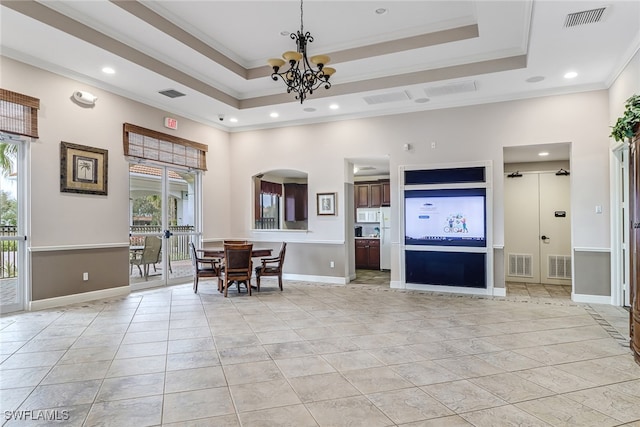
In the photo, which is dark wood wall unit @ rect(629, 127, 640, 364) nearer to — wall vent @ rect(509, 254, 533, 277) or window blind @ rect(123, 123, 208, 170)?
wall vent @ rect(509, 254, 533, 277)

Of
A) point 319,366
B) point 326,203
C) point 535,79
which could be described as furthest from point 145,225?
point 535,79

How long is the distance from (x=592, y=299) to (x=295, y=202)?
6.62 m

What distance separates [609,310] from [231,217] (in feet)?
22.3

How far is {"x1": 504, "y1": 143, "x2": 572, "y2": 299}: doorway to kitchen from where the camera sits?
6.93 meters

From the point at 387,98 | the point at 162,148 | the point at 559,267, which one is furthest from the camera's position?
the point at 559,267

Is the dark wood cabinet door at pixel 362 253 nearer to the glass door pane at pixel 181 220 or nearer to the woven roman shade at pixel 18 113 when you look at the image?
the glass door pane at pixel 181 220

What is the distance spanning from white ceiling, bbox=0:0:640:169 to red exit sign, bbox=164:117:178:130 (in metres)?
0.36

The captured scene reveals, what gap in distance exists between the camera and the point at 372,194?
9.90 m

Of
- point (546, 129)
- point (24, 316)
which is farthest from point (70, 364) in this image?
point (546, 129)

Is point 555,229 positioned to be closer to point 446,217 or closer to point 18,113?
point 446,217

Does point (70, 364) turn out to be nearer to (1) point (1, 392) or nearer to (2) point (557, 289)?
(1) point (1, 392)

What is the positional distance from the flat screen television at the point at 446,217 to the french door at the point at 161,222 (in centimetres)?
418

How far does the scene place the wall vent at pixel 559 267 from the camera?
689cm

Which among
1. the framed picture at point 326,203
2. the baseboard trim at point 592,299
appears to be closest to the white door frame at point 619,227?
the baseboard trim at point 592,299
